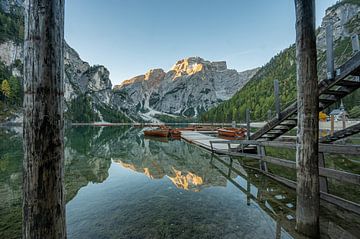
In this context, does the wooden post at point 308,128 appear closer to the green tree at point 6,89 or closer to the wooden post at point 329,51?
the wooden post at point 329,51

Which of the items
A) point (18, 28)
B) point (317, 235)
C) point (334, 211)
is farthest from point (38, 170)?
point (18, 28)

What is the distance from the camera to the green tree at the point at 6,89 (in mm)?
74425

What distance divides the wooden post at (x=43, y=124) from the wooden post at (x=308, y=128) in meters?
3.67

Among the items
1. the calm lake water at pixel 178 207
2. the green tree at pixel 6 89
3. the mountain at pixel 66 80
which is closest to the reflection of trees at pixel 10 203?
the calm lake water at pixel 178 207

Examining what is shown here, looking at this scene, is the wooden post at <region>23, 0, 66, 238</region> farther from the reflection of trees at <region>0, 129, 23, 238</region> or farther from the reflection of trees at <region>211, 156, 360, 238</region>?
the reflection of trees at <region>211, 156, 360, 238</region>

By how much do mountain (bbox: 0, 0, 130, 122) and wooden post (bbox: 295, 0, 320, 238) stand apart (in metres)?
50.6

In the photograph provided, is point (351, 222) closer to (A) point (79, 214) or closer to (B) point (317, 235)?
(B) point (317, 235)

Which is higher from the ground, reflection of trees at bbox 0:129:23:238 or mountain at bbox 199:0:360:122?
mountain at bbox 199:0:360:122

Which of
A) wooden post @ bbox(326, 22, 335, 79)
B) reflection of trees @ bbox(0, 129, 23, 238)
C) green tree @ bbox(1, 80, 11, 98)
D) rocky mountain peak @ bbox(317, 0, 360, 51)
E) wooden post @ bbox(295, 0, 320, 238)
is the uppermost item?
rocky mountain peak @ bbox(317, 0, 360, 51)

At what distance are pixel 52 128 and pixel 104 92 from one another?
7104 inches

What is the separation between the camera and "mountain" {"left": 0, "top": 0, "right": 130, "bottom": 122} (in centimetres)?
7694

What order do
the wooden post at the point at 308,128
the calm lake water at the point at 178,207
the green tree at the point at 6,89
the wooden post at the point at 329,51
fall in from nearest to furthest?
the wooden post at the point at 308,128 → the calm lake water at the point at 178,207 → the wooden post at the point at 329,51 → the green tree at the point at 6,89

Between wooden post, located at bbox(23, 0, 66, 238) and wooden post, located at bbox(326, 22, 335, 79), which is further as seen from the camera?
wooden post, located at bbox(326, 22, 335, 79)

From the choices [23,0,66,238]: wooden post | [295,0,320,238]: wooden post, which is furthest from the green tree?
[295,0,320,238]: wooden post
